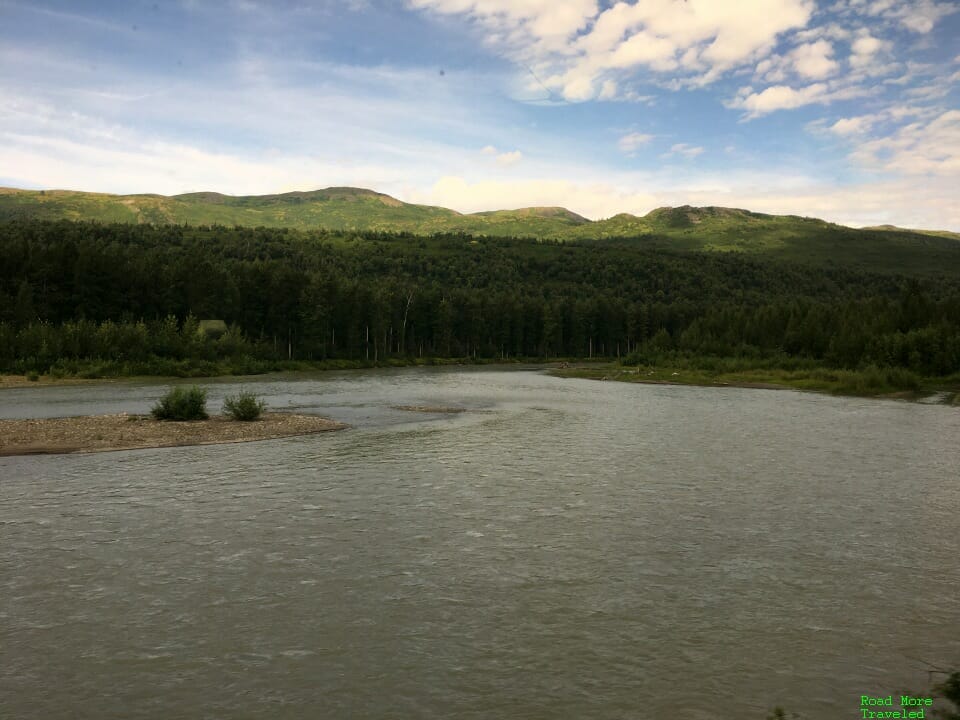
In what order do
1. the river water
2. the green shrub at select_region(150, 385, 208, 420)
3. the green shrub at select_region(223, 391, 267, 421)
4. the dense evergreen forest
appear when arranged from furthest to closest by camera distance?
1. the dense evergreen forest
2. the green shrub at select_region(223, 391, 267, 421)
3. the green shrub at select_region(150, 385, 208, 420)
4. the river water

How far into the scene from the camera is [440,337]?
6088 inches

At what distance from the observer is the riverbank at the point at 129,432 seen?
3400cm

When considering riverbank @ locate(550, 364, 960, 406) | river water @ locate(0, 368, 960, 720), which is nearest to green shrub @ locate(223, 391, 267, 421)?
river water @ locate(0, 368, 960, 720)

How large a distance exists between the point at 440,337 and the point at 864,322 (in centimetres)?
8374

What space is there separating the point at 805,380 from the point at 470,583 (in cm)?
8250

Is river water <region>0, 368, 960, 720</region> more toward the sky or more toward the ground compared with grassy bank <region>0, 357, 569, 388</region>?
more toward the sky

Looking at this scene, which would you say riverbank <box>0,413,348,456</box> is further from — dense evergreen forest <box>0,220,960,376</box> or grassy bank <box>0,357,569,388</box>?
dense evergreen forest <box>0,220,960,376</box>

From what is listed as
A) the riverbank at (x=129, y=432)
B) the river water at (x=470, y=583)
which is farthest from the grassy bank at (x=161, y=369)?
the river water at (x=470, y=583)

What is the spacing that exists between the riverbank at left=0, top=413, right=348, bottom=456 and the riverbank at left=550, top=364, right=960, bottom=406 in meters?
59.9

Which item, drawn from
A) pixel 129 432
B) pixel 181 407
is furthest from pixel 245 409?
pixel 129 432

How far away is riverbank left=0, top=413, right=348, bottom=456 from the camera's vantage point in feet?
112

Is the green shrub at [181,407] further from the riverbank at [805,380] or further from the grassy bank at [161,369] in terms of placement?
the riverbank at [805,380]

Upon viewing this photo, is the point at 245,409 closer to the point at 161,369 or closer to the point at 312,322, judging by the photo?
the point at 161,369

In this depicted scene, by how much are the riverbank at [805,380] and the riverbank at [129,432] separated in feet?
197
